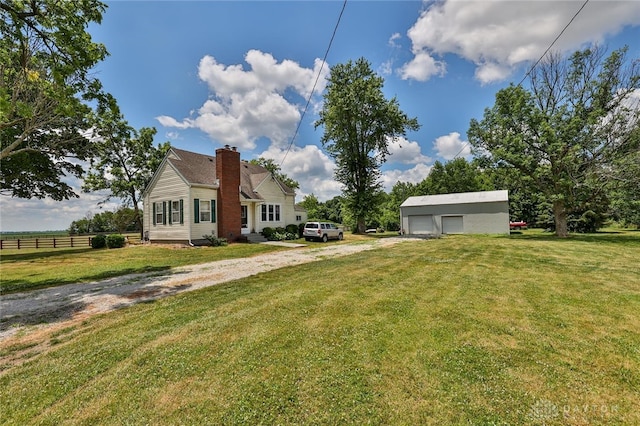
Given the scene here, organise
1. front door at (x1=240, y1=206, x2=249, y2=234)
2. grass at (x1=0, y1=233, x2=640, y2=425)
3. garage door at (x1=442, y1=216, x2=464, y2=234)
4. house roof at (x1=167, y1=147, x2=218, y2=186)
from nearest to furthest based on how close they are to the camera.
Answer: grass at (x1=0, y1=233, x2=640, y2=425) < house roof at (x1=167, y1=147, x2=218, y2=186) < front door at (x1=240, y1=206, x2=249, y2=234) < garage door at (x1=442, y1=216, x2=464, y2=234)

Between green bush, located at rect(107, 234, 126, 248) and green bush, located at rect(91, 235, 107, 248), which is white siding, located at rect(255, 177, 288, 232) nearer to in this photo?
green bush, located at rect(107, 234, 126, 248)

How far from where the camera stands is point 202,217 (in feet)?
63.9

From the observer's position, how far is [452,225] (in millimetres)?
30406

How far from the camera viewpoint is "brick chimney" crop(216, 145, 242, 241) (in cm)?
2008

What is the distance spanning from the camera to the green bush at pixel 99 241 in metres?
20.5

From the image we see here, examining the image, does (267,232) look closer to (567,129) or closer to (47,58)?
(47,58)

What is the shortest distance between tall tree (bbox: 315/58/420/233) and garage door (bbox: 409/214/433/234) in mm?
5945

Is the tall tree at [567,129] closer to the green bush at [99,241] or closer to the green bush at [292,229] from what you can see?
the green bush at [292,229]

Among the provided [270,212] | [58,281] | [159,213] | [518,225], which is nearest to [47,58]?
[58,281]

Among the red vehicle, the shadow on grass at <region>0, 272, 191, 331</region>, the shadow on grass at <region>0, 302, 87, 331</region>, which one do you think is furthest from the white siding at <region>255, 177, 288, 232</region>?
the red vehicle

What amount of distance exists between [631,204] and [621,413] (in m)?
24.2

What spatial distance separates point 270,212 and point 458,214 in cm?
1969

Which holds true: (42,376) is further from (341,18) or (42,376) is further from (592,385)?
(341,18)

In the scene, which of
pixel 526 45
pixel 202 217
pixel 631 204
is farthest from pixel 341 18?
pixel 631 204
